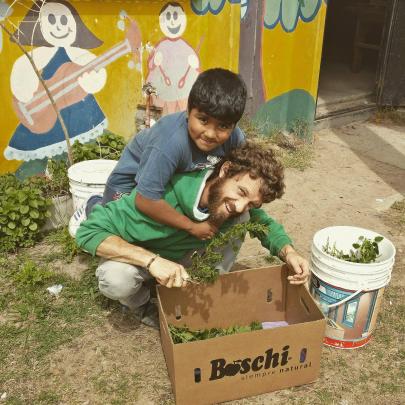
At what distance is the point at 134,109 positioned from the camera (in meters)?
4.76

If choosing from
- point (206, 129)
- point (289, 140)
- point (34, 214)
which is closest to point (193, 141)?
point (206, 129)

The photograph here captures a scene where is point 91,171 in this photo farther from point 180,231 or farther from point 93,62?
point 180,231

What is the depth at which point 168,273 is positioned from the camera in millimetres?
2289

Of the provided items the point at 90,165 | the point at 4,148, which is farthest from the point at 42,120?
the point at 90,165

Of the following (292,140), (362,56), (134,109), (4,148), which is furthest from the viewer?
(362,56)

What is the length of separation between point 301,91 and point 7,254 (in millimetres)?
4183

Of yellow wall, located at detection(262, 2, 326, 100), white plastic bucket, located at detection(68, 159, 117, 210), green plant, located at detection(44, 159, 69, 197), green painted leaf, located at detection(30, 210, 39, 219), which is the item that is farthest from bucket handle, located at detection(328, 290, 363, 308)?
yellow wall, located at detection(262, 2, 326, 100)

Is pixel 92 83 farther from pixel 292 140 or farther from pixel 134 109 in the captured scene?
pixel 292 140

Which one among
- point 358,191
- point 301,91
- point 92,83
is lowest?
point 358,191

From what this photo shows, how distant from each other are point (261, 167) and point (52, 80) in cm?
248

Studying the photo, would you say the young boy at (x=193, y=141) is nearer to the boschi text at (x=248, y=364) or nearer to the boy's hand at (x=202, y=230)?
the boy's hand at (x=202, y=230)

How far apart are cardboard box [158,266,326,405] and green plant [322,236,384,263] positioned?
352 millimetres

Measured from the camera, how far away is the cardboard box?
7.21ft

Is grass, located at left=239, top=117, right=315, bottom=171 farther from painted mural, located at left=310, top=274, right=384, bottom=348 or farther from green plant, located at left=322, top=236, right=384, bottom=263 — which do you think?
painted mural, located at left=310, top=274, right=384, bottom=348
